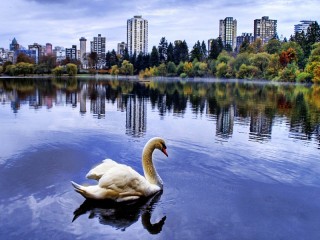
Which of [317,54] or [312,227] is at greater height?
[317,54]

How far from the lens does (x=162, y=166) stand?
38.0ft

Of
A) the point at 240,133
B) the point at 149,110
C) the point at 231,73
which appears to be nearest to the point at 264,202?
the point at 240,133

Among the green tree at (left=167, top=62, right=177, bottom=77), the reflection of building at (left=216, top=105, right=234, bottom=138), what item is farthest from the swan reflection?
the green tree at (left=167, top=62, right=177, bottom=77)

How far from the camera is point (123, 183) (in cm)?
858

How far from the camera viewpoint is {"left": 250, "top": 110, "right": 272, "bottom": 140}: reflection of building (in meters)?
→ 17.2

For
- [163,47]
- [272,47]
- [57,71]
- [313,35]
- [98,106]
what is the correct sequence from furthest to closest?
[163,47], [57,71], [272,47], [313,35], [98,106]

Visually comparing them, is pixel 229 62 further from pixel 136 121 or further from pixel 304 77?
pixel 136 121

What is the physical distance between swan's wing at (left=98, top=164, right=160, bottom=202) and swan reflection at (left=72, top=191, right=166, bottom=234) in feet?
0.59

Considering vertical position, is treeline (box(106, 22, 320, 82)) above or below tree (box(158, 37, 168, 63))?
below

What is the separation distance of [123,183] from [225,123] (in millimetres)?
12974

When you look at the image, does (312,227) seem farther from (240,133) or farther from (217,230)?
(240,133)

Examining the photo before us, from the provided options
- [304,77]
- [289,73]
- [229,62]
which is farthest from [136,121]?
[229,62]

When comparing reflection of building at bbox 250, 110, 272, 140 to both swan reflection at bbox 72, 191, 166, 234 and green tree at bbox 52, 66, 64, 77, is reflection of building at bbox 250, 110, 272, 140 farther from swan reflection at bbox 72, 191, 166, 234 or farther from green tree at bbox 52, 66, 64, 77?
green tree at bbox 52, 66, 64, 77

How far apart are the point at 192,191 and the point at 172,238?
239 centimetres
